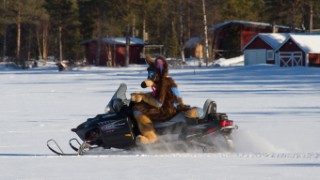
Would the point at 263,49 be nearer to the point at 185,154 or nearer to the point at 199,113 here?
the point at 199,113

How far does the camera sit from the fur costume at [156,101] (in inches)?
402

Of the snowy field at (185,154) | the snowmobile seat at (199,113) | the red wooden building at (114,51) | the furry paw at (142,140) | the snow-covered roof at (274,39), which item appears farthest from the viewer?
the red wooden building at (114,51)

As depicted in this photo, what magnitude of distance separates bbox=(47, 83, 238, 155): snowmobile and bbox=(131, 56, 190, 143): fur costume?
0.36 ft

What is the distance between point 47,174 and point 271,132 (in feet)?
21.3

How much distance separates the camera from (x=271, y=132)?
44.0 ft

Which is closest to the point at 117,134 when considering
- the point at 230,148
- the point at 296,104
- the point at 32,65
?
the point at 230,148

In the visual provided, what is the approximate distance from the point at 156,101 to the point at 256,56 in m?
59.3

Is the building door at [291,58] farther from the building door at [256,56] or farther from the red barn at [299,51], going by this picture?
the building door at [256,56]

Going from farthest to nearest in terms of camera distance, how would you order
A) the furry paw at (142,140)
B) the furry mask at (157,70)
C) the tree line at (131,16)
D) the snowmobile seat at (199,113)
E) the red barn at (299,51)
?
1. the tree line at (131,16)
2. the red barn at (299,51)
3. the furry mask at (157,70)
4. the snowmobile seat at (199,113)
5. the furry paw at (142,140)

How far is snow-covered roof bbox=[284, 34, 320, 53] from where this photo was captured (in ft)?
205

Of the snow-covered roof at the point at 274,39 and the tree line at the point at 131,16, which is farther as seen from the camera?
the tree line at the point at 131,16

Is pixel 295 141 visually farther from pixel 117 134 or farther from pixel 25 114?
pixel 25 114

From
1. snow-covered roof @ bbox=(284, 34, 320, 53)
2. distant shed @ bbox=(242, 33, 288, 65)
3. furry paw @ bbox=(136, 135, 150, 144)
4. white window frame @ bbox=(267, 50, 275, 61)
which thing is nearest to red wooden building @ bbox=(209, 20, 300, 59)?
distant shed @ bbox=(242, 33, 288, 65)

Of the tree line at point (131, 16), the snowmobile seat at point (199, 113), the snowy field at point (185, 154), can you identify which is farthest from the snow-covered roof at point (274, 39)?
the snowmobile seat at point (199, 113)
